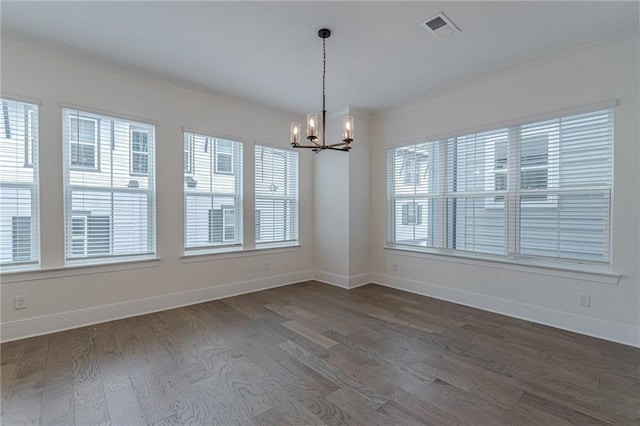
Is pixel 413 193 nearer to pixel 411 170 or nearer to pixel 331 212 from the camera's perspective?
pixel 411 170

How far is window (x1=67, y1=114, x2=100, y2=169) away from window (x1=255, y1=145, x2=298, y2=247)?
2.04 meters

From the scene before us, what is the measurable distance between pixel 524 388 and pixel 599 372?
2.53 ft

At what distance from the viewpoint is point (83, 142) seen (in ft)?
10.6

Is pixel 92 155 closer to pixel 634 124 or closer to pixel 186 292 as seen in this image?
pixel 186 292

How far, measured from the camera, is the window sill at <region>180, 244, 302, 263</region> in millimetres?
3965

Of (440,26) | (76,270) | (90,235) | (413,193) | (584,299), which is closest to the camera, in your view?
(440,26)

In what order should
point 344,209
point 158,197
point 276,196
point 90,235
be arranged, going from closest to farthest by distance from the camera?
point 90,235 → point 158,197 → point 344,209 → point 276,196

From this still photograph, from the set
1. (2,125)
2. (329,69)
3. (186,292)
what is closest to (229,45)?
(329,69)

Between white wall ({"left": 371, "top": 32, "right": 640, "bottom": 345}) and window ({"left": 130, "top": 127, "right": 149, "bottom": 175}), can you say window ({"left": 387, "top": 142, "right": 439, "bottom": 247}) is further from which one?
window ({"left": 130, "top": 127, "right": 149, "bottom": 175})

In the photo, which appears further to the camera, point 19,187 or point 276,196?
point 276,196

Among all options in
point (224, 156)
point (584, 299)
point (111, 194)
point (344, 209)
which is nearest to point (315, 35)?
point (224, 156)

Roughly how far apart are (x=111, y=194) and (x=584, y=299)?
529 cm

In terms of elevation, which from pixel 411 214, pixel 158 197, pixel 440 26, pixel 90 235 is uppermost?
pixel 440 26

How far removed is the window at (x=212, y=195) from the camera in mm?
4012
